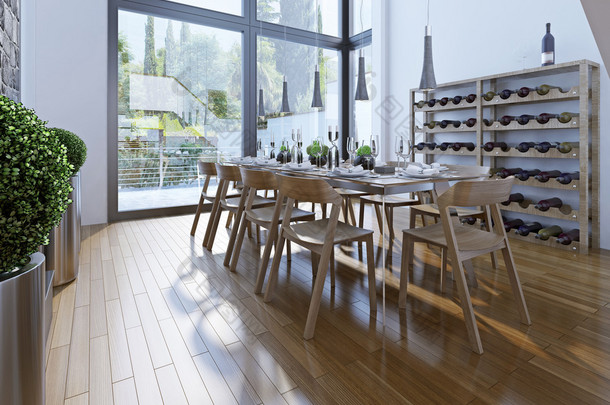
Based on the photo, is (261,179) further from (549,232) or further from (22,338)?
(549,232)

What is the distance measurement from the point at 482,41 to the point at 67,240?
4.28m

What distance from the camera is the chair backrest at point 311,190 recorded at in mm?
1714

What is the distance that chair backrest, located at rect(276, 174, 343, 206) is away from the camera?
1714 mm

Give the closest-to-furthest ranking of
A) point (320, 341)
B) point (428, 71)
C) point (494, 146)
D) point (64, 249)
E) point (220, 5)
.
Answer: point (320, 341) → point (64, 249) → point (428, 71) → point (494, 146) → point (220, 5)

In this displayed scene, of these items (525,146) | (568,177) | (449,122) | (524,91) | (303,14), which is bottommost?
(568,177)

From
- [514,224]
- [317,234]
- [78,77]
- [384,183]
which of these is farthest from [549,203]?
[78,77]

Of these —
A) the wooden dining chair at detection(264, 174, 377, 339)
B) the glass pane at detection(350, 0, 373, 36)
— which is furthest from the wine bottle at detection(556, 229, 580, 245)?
the glass pane at detection(350, 0, 373, 36)

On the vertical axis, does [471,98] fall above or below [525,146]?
above

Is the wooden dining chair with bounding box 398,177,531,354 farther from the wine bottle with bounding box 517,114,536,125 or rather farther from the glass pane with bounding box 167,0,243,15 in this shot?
the glass pane with bounding box 167,0,243,15

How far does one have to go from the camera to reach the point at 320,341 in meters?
1.65

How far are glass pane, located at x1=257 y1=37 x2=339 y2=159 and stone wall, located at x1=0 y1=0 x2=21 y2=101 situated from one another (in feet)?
9.65

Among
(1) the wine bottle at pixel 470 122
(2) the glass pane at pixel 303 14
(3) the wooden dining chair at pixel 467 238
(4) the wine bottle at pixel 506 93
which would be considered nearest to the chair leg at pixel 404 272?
(3) the wooden dining chair at pixel 467 238

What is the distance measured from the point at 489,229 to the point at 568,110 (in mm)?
1732

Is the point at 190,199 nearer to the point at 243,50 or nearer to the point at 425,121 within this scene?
the point at 243,50
